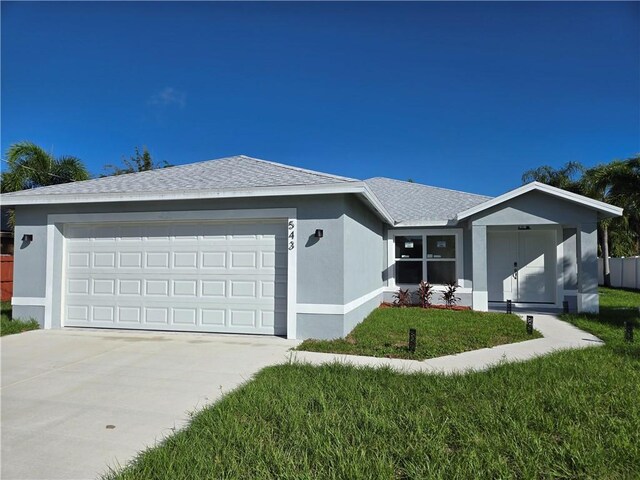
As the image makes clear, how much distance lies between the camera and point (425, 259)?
546 inches

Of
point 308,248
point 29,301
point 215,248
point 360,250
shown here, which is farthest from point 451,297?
point 29,301

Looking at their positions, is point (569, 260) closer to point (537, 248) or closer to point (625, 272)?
point (537, 248)

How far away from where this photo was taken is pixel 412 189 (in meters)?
19.0

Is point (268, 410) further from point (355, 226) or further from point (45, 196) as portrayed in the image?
point (45, 196)

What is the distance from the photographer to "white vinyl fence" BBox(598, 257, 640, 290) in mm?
22078

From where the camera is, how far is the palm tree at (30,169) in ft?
54.0

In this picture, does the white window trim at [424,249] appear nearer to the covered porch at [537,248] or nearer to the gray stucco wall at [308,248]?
the covered porch at [537,248]

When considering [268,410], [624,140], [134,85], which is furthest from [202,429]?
[624,140]

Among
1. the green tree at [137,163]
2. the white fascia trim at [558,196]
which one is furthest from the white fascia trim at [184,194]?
the green tree at [137,163]

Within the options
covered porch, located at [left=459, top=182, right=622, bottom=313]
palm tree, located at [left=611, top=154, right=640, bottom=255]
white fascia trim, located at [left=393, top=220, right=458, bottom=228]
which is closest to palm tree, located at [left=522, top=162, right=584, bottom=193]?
palm tree, located at [left=611, top=154, right=640, bottom=255]

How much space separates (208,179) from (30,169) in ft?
41.6

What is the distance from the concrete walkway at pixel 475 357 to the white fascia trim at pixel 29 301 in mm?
6755

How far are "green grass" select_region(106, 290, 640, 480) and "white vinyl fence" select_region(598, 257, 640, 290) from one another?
21.7m

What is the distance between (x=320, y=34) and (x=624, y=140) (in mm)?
16187
